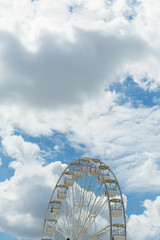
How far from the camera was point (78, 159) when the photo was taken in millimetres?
42344

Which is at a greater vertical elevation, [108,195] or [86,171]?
[86,171]

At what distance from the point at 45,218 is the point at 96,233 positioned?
9853mm

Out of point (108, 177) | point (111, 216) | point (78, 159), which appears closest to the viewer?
point (111, 216)

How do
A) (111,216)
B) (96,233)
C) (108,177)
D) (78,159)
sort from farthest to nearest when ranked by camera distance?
(78,159), (108,177), (96,233), (111,216)

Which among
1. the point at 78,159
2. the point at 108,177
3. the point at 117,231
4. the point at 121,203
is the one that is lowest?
the point at 117,231

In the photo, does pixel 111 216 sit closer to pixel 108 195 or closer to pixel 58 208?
pixel 108 195

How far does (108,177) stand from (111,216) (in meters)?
5.85

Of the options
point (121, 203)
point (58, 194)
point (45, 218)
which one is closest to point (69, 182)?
point (58, 194)

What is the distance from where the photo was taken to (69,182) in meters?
44.5

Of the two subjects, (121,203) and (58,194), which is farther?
(58,194)

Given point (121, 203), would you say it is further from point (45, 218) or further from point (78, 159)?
point (45, 218)

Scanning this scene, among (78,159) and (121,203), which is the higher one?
(78,159)

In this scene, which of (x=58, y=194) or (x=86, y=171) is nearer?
(x=86, y=171)

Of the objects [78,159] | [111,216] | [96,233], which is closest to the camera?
[111,216]
